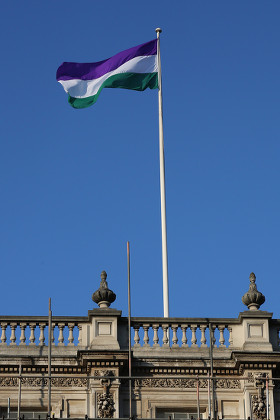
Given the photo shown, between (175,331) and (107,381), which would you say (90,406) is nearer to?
(107,381)

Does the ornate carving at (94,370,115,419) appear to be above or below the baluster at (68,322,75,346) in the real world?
below

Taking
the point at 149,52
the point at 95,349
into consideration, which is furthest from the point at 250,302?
the point at 149,52

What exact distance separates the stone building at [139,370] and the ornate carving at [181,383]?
0.09 ft

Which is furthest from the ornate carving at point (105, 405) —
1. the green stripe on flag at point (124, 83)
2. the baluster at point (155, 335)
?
the green stripe on flag at point (124, 83)

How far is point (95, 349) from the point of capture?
3728cm

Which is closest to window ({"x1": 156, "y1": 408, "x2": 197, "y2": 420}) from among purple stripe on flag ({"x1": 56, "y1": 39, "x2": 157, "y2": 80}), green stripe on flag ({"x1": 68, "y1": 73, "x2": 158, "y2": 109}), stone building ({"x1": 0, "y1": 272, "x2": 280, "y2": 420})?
stone building ({"x1": 0, "y1": 272, "x2": 280, "y2": 420})

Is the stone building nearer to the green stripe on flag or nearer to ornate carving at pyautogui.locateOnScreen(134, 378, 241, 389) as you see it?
ornate carving at pyautogui.locateOnScreen(134, 378, 241, 389)

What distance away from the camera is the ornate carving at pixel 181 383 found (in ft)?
123

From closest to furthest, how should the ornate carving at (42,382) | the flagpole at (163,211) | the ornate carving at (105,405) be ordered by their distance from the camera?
1. the ornate carving at (105,405)
2. the ornate carving at (42,382)
3. the flagpole at (163,211)

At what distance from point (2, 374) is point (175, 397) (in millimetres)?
4555

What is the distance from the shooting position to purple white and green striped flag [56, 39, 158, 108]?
46.7 m

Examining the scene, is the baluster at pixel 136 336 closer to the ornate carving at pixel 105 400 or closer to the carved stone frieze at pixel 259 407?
the ornate carving at pixel 105 400

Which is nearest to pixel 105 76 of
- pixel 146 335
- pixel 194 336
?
pixel 146 335

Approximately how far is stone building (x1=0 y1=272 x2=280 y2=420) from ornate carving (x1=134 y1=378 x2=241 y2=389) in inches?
1.0
